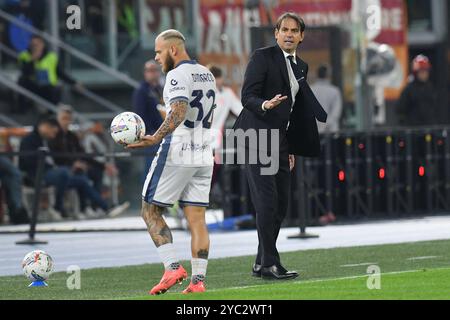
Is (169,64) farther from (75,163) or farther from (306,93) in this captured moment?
(75,163)

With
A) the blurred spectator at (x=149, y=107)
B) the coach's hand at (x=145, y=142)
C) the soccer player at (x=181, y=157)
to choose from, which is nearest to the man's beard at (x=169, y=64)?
the soccer player at (x=181, y=157)

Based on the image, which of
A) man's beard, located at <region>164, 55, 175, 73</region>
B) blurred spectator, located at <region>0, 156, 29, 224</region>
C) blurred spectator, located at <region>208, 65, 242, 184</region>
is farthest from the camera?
blurred spectator, located at <region>0, 156, 29, 224</region>

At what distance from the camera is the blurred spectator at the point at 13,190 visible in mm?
23594

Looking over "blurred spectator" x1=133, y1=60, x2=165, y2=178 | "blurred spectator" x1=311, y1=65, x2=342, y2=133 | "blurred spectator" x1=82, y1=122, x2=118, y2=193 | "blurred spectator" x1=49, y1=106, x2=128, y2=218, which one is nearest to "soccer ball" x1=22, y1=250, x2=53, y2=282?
"blurred spectator" x1=133, y1=60, x2=165, y2=178

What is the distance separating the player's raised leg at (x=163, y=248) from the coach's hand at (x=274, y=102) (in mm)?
1240

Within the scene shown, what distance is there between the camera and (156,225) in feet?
42.5

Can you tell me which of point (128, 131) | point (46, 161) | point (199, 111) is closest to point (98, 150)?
point (46, 161)

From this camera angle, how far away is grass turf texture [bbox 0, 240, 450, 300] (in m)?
12.1

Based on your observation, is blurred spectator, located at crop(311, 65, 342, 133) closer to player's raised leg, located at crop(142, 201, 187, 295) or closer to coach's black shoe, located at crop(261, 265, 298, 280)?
coach's black shoe, located at crop(261, 265, 298, 280)

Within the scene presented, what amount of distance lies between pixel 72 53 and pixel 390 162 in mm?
8477

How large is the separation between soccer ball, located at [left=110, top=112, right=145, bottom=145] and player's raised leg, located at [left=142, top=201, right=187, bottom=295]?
1.84ft

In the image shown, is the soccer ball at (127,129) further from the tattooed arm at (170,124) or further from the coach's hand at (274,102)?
the coach's hand at (274,102)

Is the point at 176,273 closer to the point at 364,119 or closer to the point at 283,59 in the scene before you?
the point at 283,59

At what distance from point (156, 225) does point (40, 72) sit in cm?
1501
